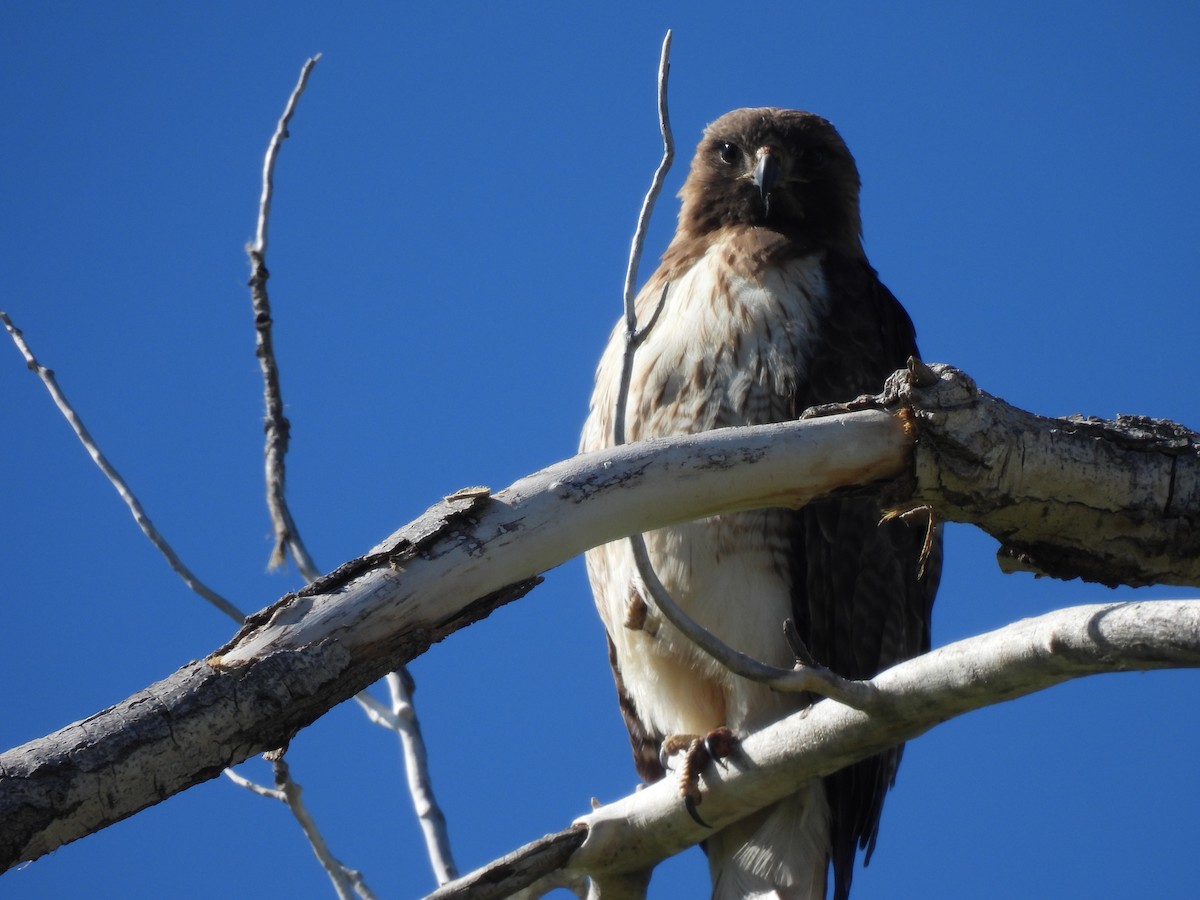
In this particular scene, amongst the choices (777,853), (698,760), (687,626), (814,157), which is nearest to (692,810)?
(698,760)

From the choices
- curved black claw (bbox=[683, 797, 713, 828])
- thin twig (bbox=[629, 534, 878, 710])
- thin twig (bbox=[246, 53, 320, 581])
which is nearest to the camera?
thin twig (bbox=[629, 534, 878, 710])

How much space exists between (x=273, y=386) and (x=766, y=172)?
2.00 meters

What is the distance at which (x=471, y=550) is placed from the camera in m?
2.29

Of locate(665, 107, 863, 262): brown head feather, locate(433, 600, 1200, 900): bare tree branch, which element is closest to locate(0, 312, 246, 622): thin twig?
locate(433, 600, 1200, 900): bare tree branch

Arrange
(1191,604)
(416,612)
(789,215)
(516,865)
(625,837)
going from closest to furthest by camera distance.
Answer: (1191,604)
(416,612)
(516,865)
(625,837)
(789,215)

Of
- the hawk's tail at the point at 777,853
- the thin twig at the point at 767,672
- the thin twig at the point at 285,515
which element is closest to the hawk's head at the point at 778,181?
the thin twig at the point at 285,515

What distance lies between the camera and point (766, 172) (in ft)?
16.5

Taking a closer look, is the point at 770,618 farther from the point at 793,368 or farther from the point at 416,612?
the point at 416,612

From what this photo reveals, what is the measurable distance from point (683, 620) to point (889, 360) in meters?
2.25

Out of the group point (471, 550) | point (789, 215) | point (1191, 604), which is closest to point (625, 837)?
point (471, 550)

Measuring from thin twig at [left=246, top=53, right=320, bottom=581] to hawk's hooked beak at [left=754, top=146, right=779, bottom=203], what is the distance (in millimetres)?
1660

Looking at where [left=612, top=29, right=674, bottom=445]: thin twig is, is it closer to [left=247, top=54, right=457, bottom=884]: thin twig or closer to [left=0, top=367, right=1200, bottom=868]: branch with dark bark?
[left=0, top=367, right=1200, bottom=868]: branch with dark bark

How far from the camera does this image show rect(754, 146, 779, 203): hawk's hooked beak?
5.02 m

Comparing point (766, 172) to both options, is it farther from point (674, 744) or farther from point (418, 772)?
point (418, 772)
